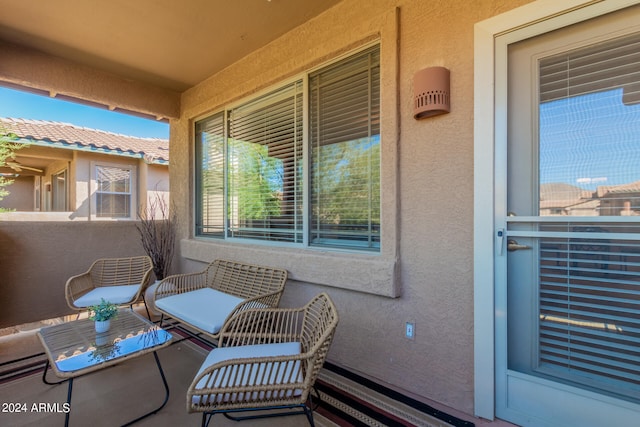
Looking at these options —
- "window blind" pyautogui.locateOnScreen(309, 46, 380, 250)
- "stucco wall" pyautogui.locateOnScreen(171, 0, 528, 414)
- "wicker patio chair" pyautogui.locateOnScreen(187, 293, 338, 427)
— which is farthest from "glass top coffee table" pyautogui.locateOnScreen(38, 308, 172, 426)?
"window blind" pyautogui.locateOnScreen(309, 46, 380, 250)

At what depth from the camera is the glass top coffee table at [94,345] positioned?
5.75ft

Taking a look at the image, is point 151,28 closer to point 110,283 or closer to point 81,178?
point 110,283

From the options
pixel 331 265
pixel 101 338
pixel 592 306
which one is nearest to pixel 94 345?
pixel 101 338

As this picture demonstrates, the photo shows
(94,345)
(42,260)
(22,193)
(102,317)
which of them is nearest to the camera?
(94,345)

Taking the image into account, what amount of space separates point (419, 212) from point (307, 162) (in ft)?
4.08

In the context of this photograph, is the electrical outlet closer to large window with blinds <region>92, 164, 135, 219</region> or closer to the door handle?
the door handle

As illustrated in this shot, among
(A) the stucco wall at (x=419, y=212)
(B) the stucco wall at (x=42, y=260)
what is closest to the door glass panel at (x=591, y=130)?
(A) the stucco wall at (x=419, y=212)

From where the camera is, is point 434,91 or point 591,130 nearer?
point 591,130

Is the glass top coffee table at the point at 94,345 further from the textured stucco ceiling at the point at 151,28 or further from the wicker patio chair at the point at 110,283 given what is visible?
the textured stucco ceiling at the point at 151,28

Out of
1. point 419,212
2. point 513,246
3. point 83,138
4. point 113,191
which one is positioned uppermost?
point 83,138

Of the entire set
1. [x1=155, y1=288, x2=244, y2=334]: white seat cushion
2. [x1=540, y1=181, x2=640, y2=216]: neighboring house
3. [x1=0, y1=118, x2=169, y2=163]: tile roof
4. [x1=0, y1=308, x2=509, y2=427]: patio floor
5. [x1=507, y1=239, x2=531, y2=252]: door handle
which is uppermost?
[x1=0, y1=118, x2=169, y2=163]: tile roof

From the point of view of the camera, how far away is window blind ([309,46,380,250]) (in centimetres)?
244

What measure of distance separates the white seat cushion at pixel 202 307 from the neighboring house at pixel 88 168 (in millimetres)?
5327

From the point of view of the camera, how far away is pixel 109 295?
3.23 m
